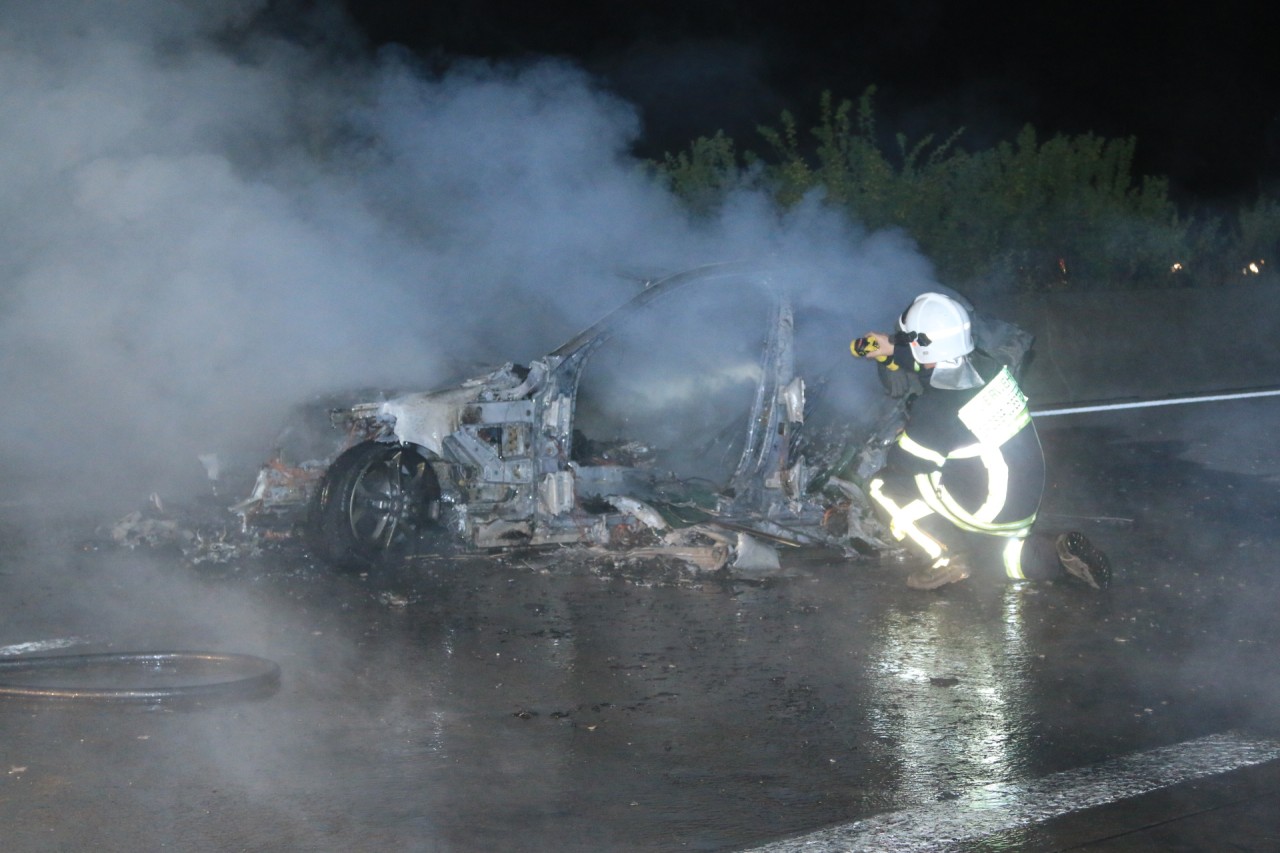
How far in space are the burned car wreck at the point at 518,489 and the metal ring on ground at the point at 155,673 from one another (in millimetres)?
1663

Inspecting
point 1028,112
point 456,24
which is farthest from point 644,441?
point 1028,112

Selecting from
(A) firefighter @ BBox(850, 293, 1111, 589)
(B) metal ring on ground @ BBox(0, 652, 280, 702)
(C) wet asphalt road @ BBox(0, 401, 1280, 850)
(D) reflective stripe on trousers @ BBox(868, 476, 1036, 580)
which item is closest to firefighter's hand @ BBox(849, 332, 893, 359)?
(A) firefighter @ BBox(850, 293, 1111, 589)

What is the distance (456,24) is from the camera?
951cm

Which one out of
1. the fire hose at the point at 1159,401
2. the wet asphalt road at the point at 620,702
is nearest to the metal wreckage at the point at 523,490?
the wet asphalt road at the point at 620,702

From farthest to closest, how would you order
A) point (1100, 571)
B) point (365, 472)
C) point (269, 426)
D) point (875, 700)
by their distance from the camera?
1. point (269, 426)
2. point (365, 472)
3. point (1100, 571)
4. point (875, 700)

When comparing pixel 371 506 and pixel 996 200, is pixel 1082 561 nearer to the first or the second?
pixel 371 506

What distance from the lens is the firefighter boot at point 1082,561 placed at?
636 cm

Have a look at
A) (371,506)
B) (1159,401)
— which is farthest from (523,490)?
(1159,401)

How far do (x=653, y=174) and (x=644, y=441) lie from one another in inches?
273

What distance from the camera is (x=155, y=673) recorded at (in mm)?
5062

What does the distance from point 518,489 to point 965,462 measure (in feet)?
8.13

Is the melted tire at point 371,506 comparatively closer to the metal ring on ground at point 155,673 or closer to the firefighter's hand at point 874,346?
the metal ring on ground at point 155,673

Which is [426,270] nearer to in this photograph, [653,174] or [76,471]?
[76,471]

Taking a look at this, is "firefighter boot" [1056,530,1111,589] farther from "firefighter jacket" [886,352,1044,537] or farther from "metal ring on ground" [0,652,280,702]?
"metal ring on ground" [0,652,280,702]
